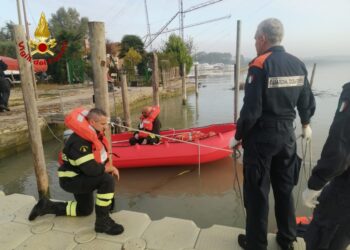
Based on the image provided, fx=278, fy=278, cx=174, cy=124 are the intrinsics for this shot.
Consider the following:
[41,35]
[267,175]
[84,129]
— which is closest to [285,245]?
[267,175]

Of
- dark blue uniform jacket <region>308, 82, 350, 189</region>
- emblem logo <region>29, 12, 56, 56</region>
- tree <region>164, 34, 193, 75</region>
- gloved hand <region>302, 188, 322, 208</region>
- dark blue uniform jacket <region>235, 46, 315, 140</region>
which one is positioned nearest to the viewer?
dark blue uniform jacket <region>308, 82, 350, 189</region>

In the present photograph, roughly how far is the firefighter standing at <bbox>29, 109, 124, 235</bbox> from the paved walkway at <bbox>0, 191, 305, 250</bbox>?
17 centimetres

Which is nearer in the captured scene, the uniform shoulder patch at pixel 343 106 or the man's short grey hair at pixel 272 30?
the uniform shoulder patch at pixel 343 106

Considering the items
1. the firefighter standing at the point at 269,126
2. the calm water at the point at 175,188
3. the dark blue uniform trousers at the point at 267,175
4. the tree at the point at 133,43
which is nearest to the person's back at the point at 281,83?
the firefighter standing at the point at 269,126

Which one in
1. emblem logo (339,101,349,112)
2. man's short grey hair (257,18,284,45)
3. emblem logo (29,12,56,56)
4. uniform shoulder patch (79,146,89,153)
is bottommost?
uniform shoulder patch (79,146,89,153)

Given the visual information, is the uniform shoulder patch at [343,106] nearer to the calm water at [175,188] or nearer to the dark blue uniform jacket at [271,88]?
the dark blue uniform jacket at [271,88]

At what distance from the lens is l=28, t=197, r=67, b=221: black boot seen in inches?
131

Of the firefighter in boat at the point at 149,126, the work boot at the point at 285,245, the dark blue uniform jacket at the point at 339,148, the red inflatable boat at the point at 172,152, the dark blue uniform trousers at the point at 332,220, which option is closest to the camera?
the dark blue uniform jacket at the point at 339,148

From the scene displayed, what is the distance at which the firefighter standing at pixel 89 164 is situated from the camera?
9.29ft

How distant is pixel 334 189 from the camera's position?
1.71 metres

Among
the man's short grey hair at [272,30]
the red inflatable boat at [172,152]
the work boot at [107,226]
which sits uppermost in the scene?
the man's short grey hair at [272,30]

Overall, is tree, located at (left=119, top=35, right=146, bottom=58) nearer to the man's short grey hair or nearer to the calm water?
the calm water

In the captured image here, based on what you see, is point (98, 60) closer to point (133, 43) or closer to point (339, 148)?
point (339, 148)

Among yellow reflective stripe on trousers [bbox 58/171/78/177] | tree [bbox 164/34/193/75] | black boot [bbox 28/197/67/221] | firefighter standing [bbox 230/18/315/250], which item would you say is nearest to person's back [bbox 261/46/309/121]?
firefighter standing [bbox 230/18/315/250]
